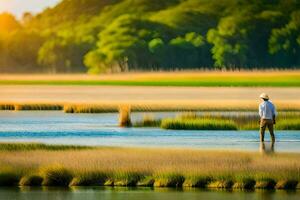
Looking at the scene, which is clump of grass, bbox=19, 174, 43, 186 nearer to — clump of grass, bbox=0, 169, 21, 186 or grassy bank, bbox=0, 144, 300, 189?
grassy bank, bbox=0, 144, 300, 189

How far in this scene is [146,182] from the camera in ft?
66.7

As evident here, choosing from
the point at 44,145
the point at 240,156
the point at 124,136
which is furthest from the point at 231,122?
the point at 240,156

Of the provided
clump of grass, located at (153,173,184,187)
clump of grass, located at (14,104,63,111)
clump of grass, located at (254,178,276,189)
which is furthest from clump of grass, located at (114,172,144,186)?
clump of grass, located at (14,104,63,111)

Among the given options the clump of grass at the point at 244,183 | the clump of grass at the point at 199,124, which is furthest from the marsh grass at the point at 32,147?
the clump of grass at the point at 199,124

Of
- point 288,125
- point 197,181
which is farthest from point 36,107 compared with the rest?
point 197,181

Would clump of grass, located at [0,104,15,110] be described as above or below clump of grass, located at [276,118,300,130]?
above

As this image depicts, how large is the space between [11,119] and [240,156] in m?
24.6

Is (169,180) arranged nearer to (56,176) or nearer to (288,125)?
(56,176)

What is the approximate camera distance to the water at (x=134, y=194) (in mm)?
18781

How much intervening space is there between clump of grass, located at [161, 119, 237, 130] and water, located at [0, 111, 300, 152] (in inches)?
26.2

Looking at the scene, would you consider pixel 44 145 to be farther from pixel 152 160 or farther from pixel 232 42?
pixel 232 42

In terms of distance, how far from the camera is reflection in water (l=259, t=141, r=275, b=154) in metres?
26.0

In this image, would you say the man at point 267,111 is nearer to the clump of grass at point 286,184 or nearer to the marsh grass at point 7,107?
the clump of grass at point 286,184

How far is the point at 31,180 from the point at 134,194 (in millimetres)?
2264
